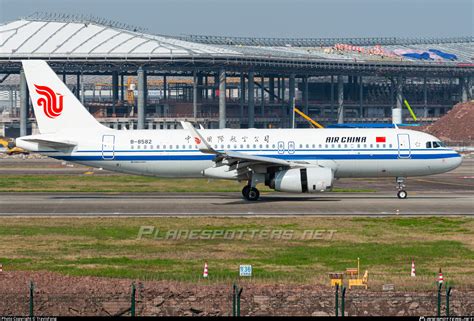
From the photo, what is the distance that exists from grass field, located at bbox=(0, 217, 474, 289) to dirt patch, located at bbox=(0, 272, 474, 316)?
7.87ft

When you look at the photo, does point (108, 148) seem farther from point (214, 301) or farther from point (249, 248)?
point (214, 301)

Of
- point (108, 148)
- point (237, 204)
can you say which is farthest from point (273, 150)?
point (108, 148)

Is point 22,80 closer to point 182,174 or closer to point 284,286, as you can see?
point 182,174

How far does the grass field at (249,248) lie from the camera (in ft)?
111

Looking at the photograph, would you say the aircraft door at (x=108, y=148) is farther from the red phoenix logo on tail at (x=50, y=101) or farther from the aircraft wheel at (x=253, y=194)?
the aircraft wheel at (x=253, y=194)

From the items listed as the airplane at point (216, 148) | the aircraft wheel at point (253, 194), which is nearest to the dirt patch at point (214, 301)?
the airplane at point (216, 148)

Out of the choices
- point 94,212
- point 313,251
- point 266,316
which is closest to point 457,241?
point 313,251

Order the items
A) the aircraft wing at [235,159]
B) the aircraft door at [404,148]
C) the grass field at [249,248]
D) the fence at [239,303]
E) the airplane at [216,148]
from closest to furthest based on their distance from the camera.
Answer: the fence at [239,303], the grass field at [249,248], the aircraft wing at [235,159], the airplane at [216,148], the aircraft door at [404,148]

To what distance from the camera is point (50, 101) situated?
60875 millimetres

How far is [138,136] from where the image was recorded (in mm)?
60656

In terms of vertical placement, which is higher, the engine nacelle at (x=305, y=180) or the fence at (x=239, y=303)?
the engine nacelle at (x=305, y=180)

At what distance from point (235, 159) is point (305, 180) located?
4.53 meters

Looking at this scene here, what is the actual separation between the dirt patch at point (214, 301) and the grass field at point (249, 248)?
2399mm

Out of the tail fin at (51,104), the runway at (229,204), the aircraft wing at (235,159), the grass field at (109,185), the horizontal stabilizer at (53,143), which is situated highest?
the tail fin at (51,104)
